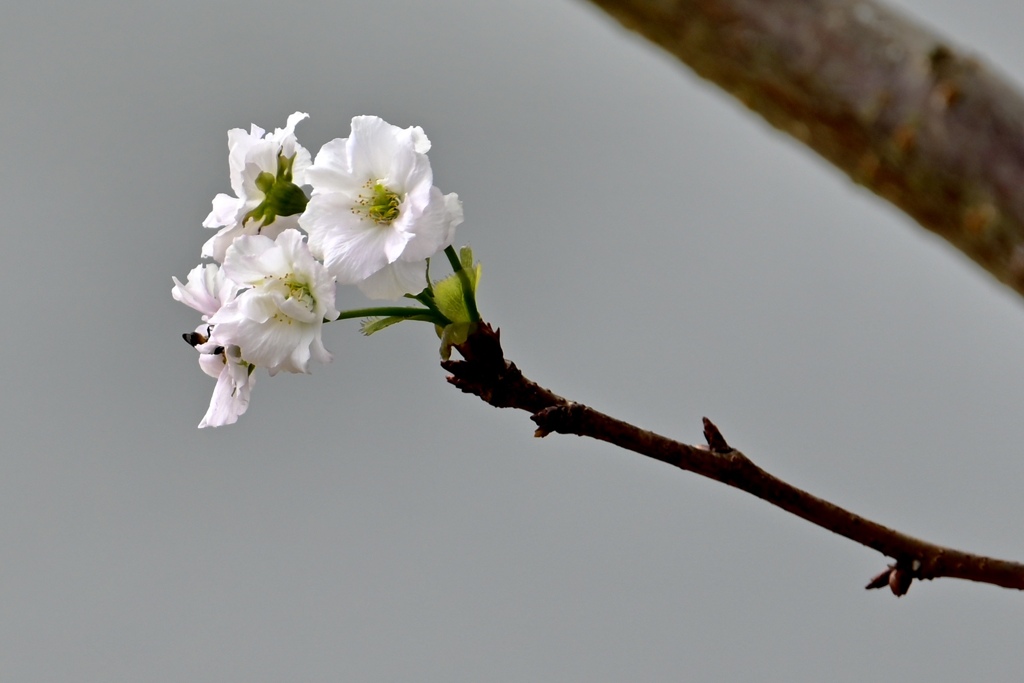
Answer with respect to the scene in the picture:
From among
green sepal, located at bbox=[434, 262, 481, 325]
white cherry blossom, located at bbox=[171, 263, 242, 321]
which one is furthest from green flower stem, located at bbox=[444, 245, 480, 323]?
white cherry blossom, located at bbox=[171, 263, 242, 321]

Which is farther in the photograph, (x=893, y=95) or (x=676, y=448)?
(x=676, y=448)

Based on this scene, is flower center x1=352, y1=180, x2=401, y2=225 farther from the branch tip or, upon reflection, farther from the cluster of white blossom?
the branch tip

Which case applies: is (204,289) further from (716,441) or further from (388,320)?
(716,441)

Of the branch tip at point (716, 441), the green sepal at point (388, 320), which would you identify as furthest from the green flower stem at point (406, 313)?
the branch tip at point (716, 441)

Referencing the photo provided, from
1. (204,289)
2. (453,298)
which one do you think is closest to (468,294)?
(453,298)

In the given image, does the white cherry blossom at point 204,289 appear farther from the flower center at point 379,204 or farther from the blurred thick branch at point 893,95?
the blurred thick branch at point 893,95

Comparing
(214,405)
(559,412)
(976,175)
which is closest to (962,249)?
(976,175)
